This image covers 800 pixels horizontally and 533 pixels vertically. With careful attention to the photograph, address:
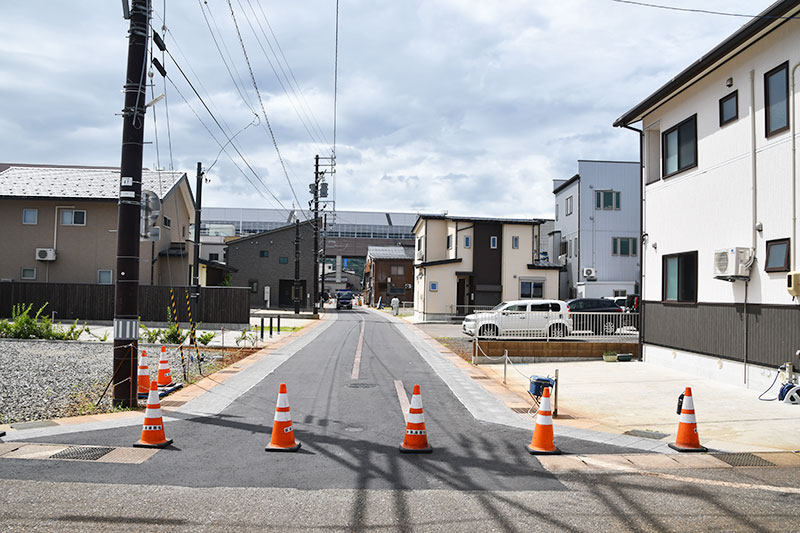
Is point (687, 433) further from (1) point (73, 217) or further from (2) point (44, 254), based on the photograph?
(2) point (44, 254)

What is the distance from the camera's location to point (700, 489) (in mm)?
5996

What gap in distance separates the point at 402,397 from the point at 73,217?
27.0 m

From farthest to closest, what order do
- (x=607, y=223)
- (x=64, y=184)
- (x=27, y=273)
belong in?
(x=607, y=223), (x=64, y=184), (x=27, y=273)

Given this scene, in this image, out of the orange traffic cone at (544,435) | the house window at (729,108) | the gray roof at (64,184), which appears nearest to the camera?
the orange traffic cone at (544,435)

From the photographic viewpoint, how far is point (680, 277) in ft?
49.6

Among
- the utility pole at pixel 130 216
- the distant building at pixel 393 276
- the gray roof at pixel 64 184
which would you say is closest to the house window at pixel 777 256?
the utility pole at pixel 130 216

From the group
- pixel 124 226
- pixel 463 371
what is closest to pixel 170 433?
pixel 124 226

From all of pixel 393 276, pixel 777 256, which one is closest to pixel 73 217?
pixel 777 256

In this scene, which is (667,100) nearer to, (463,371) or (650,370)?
(650,370)

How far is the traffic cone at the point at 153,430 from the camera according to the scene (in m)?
7.37

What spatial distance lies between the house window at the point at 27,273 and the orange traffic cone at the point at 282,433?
30011 mm

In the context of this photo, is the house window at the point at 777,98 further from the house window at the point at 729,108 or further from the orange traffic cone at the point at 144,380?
the orange traffic cone at the point at 144,380

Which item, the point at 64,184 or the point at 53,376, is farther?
the point at 64,184

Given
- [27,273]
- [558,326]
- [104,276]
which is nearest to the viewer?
[558,326]
